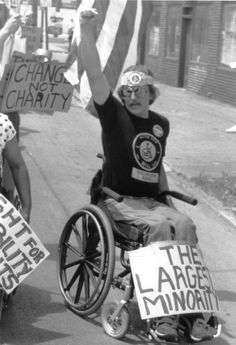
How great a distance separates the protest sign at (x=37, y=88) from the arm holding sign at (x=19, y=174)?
138 centimetres

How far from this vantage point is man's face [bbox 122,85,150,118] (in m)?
4.74

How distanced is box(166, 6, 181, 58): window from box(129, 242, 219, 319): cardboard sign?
A: 19088mm

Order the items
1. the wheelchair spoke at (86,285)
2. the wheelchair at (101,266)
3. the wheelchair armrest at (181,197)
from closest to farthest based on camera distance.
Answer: the wheelchair at (101,266) → the wheelchair spoke at (86,285) → the wheelchair armrest at (181,197)

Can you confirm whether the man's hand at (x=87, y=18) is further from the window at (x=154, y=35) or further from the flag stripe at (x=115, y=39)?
the window at (x=154, y=35)

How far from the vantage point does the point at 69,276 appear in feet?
17.7

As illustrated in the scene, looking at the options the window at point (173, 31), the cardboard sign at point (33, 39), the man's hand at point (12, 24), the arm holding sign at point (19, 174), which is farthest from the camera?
the window at point (173, 31)

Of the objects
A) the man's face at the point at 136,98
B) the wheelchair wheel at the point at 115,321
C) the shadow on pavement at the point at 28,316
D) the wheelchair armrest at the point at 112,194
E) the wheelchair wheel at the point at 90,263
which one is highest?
the man's face at the point at 136,98

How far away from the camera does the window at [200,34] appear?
2053 cm

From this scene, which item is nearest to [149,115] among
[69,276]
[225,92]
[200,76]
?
[69,276]

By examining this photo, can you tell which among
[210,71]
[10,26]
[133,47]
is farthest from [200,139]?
[10,26]

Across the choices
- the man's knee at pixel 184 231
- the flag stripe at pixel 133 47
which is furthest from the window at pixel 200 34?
the man's knee at pixel 184 231

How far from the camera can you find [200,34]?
68.9 ft

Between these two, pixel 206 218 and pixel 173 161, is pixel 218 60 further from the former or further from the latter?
pixel 206 218

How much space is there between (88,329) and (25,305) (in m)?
0.56
